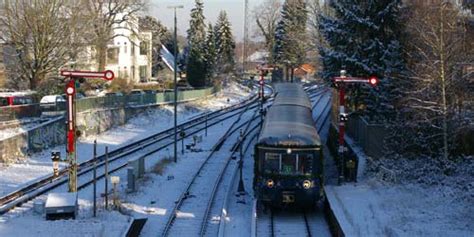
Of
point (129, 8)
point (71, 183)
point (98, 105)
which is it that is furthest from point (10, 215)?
point (129, 8)

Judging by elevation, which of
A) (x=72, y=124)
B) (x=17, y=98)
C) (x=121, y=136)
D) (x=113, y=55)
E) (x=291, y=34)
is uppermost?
(x=291, y=34)

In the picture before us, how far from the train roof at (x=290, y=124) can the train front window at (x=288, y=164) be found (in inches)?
15.8

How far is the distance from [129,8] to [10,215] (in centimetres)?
5050

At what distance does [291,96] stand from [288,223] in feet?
30.4

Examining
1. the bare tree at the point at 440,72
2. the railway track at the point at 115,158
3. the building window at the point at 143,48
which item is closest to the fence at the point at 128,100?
the railway track at the point at 115,158

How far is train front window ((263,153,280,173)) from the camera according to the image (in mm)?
21172

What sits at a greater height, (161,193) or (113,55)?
(113,55)

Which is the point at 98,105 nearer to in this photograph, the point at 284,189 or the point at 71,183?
the point at 71,183

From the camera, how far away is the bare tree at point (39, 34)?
50.3 m

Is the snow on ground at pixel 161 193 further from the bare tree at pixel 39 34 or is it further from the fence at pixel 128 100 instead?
the bare tree at pixel 39 34

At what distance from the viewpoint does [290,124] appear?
75.3ft

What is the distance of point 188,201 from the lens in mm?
23828

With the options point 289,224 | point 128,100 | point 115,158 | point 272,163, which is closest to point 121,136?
point 128,100

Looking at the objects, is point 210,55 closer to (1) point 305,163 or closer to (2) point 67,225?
(1) point 305,163
